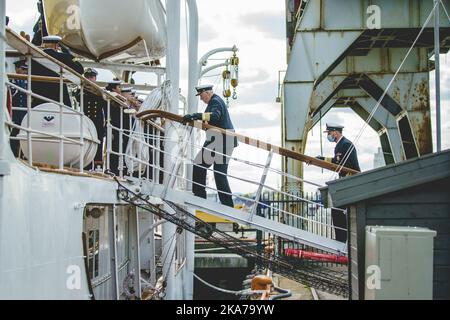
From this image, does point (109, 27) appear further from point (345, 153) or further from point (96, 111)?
point (345, 153)

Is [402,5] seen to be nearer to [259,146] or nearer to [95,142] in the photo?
[259,146]

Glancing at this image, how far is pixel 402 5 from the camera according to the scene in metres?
18.3

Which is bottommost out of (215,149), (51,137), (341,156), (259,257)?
(259,257)

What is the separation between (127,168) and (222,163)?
146 cm

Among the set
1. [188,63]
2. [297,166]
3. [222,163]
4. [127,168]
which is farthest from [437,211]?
[297,166]

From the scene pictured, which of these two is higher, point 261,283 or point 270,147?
point 270,147

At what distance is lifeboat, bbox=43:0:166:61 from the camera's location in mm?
12344

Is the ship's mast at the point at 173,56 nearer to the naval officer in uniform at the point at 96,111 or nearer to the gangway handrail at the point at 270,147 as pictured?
the naval officer in uniform at the point at 96,111

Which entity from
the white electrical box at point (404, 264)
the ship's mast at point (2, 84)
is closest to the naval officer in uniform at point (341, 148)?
the white electrical box at point (404, 264)

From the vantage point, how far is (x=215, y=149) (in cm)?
961

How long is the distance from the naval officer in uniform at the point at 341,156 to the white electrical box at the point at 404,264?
12.7ft

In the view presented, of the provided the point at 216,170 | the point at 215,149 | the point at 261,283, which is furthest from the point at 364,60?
the point at 215,149

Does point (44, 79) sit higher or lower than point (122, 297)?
higher

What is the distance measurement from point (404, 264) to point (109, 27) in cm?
811
